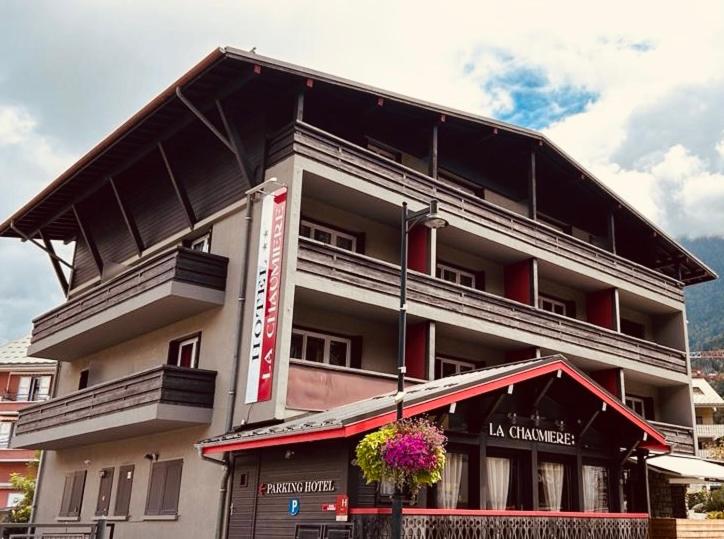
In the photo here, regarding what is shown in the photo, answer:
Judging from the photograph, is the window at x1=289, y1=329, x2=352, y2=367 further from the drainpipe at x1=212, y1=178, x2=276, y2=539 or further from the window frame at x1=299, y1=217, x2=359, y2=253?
the window frame at x1=299, y1=217, x2=359, y2=253

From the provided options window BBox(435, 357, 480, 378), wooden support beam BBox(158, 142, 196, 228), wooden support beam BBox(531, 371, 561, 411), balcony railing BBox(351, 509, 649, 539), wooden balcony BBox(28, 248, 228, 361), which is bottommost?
balcony railing BBox(351, 509, 649, 539)

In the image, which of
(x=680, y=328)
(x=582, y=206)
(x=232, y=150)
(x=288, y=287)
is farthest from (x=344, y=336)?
(x=680, y=328)

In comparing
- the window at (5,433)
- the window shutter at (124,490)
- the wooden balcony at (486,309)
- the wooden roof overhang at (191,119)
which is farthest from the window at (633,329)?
the window at (5,433)

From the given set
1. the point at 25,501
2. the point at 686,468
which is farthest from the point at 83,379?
the point at 686,468

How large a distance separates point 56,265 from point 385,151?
1440 cm

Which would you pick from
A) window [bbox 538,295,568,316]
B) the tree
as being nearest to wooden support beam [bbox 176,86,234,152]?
window [bbox 538,295,568,316]

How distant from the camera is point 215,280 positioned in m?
20.9

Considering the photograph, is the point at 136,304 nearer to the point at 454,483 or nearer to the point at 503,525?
the point at 454,483

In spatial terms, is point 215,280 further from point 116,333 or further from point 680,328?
point 680,328

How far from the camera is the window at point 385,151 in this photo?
24.0m

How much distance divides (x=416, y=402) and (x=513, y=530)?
9.67 ft

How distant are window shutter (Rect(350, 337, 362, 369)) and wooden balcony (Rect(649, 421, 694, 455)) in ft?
43.8

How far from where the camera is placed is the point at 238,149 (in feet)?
69.1

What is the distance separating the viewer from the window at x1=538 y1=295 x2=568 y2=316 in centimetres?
2922
